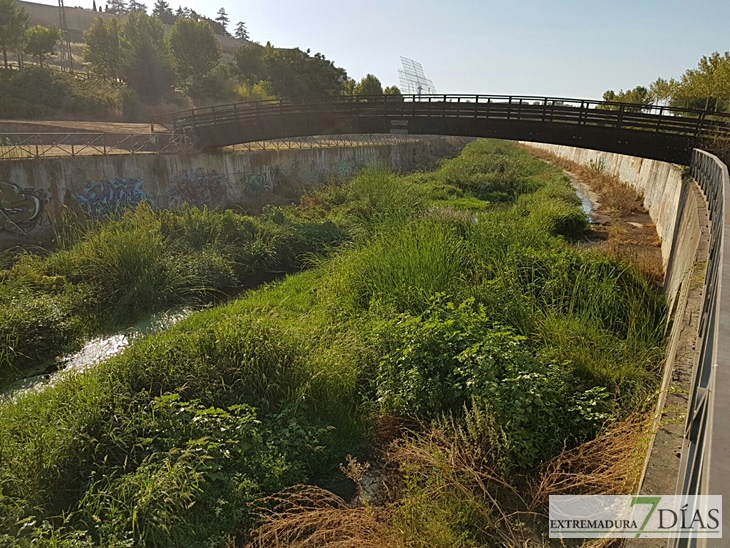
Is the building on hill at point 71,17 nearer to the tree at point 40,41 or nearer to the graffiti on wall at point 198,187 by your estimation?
the tree at point 40,41

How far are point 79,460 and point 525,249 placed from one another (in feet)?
35.1

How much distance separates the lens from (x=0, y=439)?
20.0 feet

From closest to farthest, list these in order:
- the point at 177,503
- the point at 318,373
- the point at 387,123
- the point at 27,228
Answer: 1. the point at 177,503
2. the point at 318,373
3. the point at 27,228
4. the point at 387,123

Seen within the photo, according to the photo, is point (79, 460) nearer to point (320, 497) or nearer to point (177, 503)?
point (177, 503)

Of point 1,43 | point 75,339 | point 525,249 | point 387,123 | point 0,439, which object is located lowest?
point 75,339

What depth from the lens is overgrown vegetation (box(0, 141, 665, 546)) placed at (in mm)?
5184

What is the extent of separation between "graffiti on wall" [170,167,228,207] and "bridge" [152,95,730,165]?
5.88 ft

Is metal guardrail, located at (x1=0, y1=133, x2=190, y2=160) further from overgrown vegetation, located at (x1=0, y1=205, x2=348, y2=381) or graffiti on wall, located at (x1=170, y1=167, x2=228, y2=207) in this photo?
overgrown vegetation, located at (x1=0, y1=205, x2=348, y2=381)

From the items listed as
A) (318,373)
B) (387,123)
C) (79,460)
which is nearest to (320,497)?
(318,373)

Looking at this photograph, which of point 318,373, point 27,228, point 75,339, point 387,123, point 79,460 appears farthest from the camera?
point 387,123

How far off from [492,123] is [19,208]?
60.5 feet

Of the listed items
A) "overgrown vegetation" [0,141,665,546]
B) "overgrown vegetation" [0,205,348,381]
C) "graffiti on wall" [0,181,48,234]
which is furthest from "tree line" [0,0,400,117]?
"overgrown vegetation" [0,141,665,546]

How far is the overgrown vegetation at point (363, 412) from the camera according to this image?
5.18 meters

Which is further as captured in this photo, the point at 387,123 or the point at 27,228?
the point at 387,123
